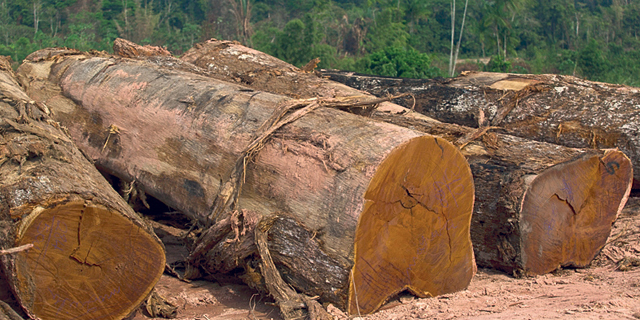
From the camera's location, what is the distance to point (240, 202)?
3.10 meters

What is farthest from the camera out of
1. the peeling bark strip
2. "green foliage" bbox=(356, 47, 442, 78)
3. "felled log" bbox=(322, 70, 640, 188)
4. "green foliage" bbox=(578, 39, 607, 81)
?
"green foliage" bbox=(578, 39, 607, 81)

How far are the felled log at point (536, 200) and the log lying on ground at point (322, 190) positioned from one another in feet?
1.16

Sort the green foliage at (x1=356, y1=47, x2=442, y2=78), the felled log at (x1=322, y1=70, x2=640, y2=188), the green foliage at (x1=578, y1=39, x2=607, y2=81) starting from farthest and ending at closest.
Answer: the green foliage at (x1=578, y1=39, x2=607, y2=81)
the green foliage at (x1=356, y1=47, x2=442, y2=78)
the felled log at (x1=322, y1=70, x2=640, y2=188)

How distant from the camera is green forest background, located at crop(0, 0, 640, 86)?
51.5ft

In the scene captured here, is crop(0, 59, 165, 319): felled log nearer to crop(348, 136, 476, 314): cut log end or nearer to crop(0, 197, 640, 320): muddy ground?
crop(0, 197, 640, 320): muddy ground

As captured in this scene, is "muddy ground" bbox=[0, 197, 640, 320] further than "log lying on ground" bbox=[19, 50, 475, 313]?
No

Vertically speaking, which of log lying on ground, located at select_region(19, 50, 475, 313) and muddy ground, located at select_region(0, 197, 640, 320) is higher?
log lying on ground, located at select_region(19, 50, 475, 313)

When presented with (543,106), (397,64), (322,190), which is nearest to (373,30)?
(397,64)

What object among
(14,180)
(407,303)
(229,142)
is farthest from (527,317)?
(14,180)

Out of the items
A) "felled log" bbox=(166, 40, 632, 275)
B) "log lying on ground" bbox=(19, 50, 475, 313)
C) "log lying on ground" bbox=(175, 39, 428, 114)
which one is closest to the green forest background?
"log lying on ground" bbox=(175, 39, 428, 114)

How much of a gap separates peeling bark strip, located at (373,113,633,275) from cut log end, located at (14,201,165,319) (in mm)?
1955

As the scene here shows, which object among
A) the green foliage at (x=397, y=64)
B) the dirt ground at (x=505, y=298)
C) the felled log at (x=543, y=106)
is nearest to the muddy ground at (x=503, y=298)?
the dirt ground at (x=505, y=298)

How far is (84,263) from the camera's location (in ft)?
8.44

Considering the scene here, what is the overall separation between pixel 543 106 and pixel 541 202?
172 cm
